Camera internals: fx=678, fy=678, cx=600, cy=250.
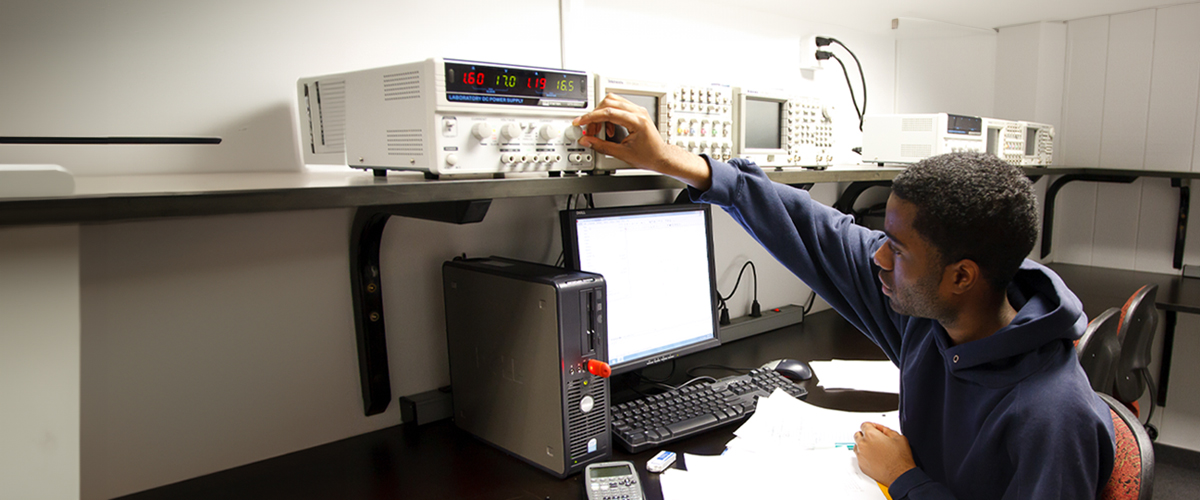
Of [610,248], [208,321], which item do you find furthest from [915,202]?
[208,321]

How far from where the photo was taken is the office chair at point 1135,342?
1.97m

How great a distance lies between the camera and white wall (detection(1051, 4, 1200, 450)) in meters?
2.79

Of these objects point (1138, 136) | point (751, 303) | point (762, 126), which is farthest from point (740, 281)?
point (1138, 136)

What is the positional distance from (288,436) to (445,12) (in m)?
0.93

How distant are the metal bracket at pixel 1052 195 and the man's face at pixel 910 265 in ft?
8.32

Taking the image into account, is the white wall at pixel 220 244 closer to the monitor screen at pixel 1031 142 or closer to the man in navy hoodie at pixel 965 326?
the man in navy hoodie at pixel 965 326

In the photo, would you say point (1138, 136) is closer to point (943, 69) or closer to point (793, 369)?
point (943, 69)

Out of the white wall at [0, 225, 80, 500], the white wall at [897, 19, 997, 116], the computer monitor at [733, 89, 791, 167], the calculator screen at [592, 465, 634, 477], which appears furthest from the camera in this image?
the white wall at [897, 19, 997, 116]

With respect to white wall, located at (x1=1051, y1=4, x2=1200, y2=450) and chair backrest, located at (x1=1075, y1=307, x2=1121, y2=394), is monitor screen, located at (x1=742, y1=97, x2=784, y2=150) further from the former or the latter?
white wall, located at (x1=1051, y1=4, x2=1200, y2=450)

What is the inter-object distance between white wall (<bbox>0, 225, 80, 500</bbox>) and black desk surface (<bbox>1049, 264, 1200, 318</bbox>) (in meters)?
2.71

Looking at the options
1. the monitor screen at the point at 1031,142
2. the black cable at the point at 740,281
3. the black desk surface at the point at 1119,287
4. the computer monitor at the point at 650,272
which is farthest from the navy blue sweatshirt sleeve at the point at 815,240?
the monitor screen at the point at 1031,142

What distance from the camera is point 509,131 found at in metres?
1.02

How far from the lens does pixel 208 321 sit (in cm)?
121

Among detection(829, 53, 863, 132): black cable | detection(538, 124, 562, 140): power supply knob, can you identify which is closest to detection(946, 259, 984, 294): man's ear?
detection(538, 124, 562, 140): power supply knob
